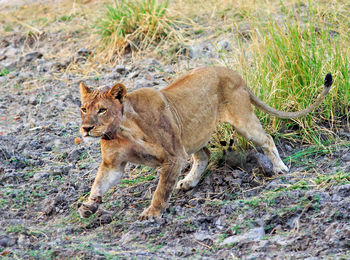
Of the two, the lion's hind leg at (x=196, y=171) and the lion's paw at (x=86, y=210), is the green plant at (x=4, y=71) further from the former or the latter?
the lion's paw at (x=86, y=210)

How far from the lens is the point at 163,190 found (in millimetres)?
5074

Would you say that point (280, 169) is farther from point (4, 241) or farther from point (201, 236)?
point (4, 241)

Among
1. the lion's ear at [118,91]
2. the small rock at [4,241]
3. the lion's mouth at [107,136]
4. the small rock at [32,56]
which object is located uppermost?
the lion's ear at [118,91]

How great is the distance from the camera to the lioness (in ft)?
15.4

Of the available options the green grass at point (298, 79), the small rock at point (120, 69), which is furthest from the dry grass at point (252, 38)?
the small rock at point (120, 69)

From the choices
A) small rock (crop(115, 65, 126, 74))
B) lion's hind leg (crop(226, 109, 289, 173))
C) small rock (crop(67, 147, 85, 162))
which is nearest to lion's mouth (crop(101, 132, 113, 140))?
lion's hind leg (crop(226, 109, 289, 173))

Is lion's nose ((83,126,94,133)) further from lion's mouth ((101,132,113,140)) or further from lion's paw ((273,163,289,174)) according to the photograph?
lion's paw ((273,163,289,174))

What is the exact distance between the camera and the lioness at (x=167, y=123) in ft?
15.4

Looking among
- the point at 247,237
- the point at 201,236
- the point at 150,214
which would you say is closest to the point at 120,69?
the point at 150,214

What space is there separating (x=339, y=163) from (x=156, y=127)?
182 cm

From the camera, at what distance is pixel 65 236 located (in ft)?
16.0

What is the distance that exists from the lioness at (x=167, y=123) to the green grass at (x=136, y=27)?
363cm

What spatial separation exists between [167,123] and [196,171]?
855 millimetres

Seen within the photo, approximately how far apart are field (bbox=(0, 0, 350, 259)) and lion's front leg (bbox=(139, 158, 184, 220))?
0.33 ft
